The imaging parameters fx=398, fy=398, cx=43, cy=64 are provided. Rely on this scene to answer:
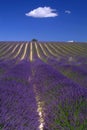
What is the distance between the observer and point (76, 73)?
503 inches

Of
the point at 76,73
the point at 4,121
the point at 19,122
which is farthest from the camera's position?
the point at 76,73

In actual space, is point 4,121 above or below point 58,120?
above

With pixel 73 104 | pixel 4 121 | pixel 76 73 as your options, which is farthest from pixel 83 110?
pixel 76 73

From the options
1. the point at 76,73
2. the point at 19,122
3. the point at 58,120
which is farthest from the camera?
the point at 76,73

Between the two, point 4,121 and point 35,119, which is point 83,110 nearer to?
point 35,119

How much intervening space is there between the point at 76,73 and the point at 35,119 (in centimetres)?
782

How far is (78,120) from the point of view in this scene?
5000 mm

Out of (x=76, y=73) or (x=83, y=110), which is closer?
(x=83, y=110)

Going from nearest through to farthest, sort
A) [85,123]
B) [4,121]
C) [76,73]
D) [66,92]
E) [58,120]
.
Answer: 1. [4,121]
2. [85,123]
3. [58,120]
4. [66,92]
5. [76,73]

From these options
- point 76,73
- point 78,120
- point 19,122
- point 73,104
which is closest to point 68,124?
point 78,120

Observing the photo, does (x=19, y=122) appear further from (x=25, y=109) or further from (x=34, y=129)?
Answer: (x=25, y=109)

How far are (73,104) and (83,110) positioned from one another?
0.19 m

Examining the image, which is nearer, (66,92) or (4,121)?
(4,121)

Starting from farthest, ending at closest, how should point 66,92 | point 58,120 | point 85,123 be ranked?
point 66,92 → point 58,120 → point 85,123
